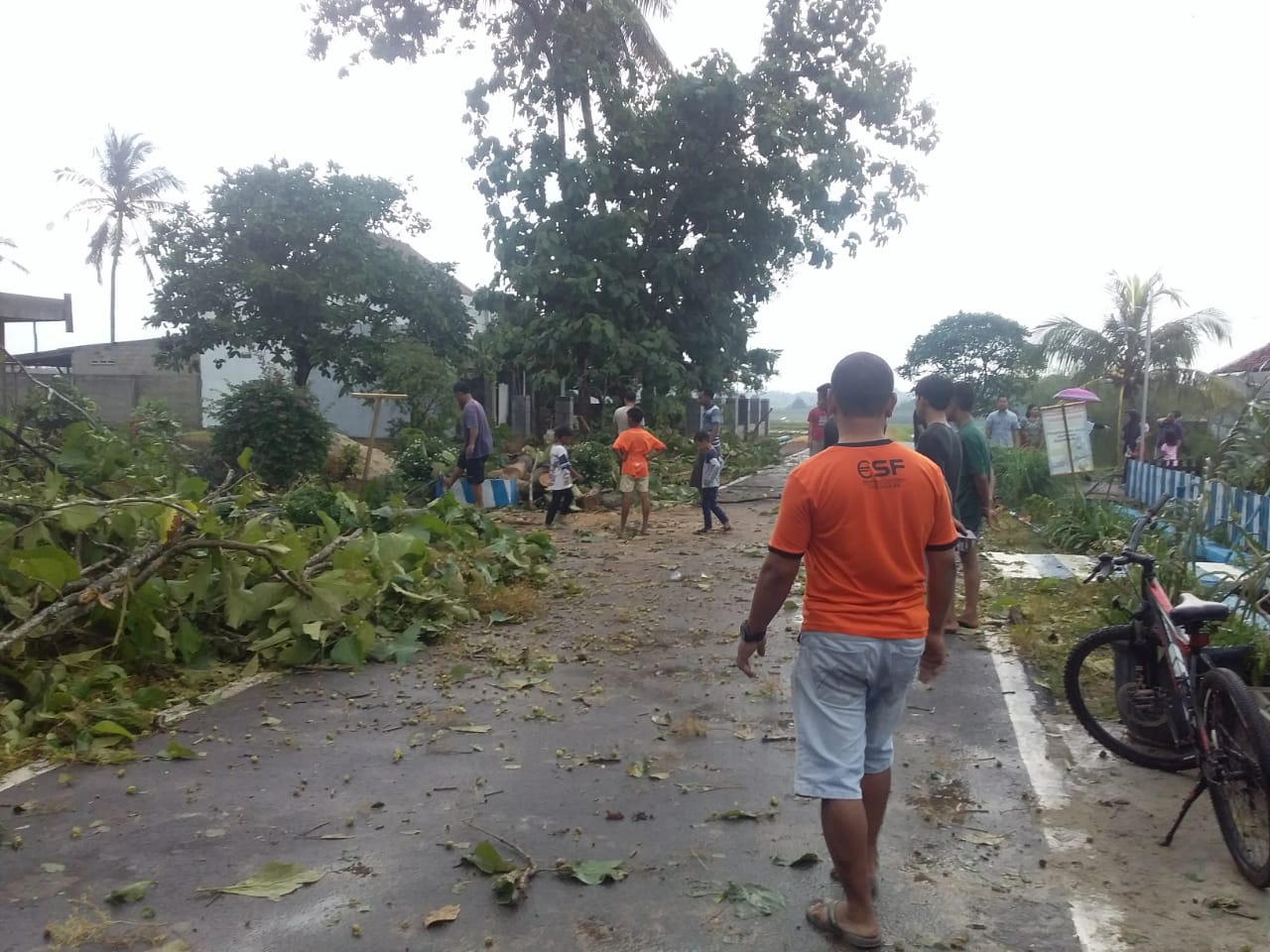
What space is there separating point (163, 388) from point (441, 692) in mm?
28706

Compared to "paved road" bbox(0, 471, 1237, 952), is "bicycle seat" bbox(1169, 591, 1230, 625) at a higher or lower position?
higher

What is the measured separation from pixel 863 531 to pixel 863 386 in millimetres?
468

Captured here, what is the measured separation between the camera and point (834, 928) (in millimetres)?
3375

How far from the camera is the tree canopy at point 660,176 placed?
806 inches

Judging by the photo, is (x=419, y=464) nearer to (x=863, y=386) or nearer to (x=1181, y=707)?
(x=1181, y=707)

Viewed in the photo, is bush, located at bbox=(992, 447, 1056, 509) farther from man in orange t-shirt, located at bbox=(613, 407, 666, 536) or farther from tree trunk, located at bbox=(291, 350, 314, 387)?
tree trunk, located at bbox=(291, 350, 314, 387)

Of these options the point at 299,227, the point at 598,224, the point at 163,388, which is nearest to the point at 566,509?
the point at 598,224

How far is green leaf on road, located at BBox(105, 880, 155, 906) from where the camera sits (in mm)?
3584

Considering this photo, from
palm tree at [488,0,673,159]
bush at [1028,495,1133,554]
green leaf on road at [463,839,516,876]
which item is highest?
palm tree at [488,0,673,159]

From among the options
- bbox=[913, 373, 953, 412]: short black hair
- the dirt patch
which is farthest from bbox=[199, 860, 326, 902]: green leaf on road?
the dirt patch

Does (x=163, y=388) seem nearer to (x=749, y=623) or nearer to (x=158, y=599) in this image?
(x=158, y=599)

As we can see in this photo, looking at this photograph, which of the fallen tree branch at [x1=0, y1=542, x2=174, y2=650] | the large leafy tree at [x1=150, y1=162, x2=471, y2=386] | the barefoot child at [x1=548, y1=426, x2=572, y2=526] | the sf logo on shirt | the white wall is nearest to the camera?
the sf logo on shirt

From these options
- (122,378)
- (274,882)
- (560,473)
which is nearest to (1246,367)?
(560,473)

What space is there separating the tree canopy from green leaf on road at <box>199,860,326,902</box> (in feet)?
54.1
